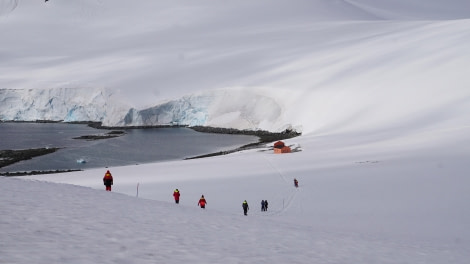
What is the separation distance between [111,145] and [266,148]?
18.3 meters

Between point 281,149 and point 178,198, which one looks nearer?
point 178,198

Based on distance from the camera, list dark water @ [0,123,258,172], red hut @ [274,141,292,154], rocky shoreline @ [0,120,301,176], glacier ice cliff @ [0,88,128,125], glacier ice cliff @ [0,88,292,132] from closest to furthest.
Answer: red hut @ [274,141,292,154], dark water @ [0,123,258,172], rocky shoreline @ [0,120,301,176], glacier ice cliff @ [0,88,292,132], glacier ice cliff @ [0,88,128,125]

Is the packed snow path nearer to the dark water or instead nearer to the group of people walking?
the group of people walking

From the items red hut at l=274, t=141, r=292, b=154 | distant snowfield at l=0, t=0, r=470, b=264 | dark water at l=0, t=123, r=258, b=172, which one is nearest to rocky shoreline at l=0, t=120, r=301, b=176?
dark water at l=0, t=123, r=258, b=172

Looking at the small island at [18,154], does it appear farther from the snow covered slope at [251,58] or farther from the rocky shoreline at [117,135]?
the snow covered slope at [251,58]

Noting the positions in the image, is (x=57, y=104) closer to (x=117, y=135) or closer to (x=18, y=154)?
(x=117, y=135)

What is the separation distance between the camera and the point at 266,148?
1561 inches

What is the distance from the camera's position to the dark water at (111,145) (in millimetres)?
40031

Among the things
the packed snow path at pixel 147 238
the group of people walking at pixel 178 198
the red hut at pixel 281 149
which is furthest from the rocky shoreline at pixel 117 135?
the packed snow path at pixel 147 238

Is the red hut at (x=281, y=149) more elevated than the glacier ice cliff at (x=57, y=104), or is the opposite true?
the glacier ice cliff at (x=57, y=104)

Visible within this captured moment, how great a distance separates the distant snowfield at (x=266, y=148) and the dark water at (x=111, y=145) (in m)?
7.08

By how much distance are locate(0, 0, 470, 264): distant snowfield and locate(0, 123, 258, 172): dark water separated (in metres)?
7.08

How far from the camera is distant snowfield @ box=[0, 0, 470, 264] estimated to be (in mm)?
6296

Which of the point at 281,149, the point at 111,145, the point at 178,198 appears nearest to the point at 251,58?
the point at 111,145
